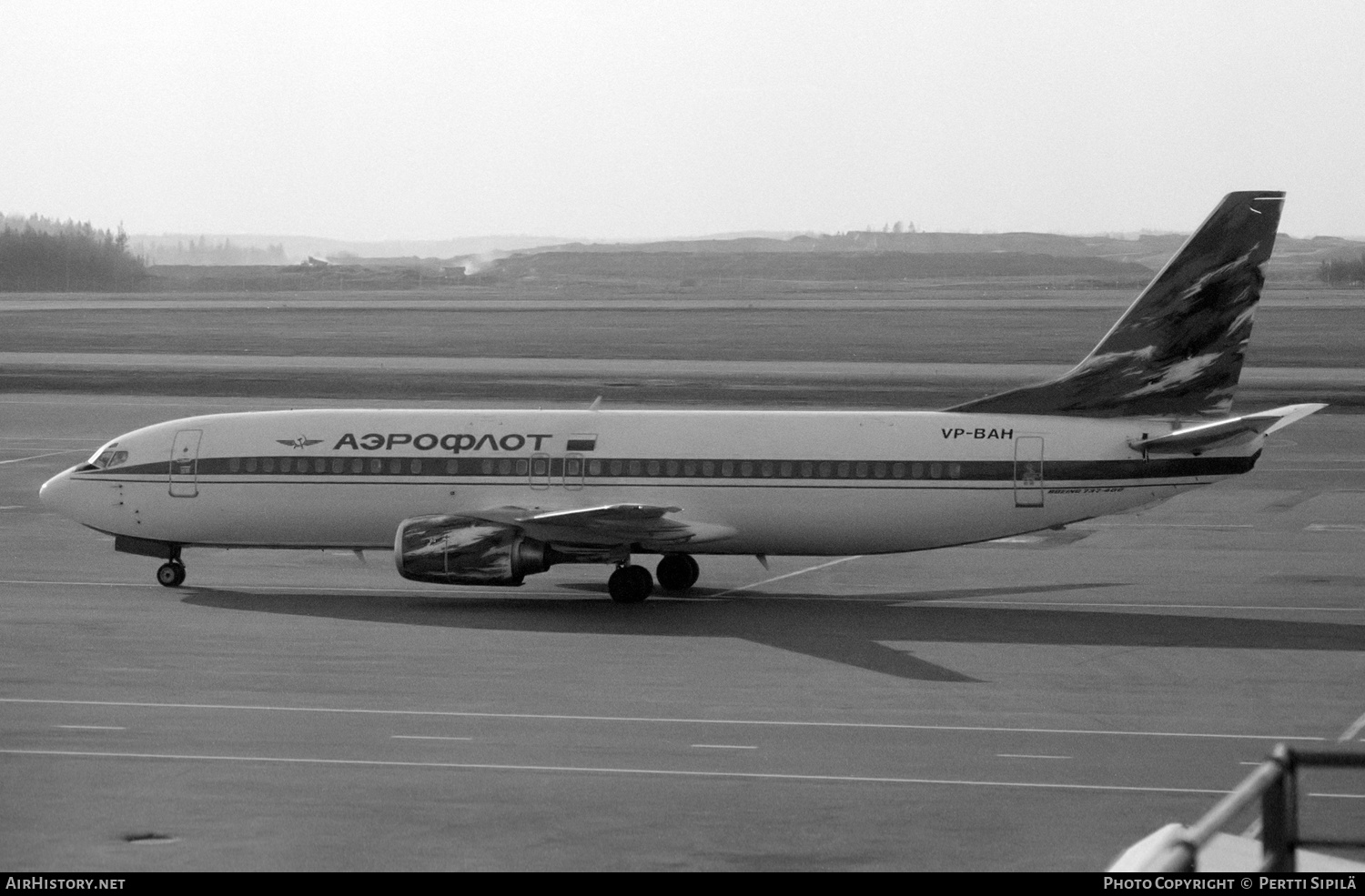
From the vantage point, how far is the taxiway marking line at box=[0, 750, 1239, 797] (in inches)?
880

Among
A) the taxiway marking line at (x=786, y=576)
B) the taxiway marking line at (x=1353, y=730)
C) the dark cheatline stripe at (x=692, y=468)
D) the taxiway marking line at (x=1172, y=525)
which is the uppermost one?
the dark cheatline stripe at (x=692, y=468)

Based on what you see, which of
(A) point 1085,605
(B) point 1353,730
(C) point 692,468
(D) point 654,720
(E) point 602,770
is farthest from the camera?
(C) point 692,468

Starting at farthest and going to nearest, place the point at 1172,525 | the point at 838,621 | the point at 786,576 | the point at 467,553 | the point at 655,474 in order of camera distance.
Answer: the point at 1172,525
the point at 786,576
the point at 655,474
the point at 467,553
the point at 838,621

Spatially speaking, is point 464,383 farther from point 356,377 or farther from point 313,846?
point 313,846

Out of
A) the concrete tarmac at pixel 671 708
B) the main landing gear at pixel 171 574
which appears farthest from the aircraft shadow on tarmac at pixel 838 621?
the main landing gear at pixel 171 574

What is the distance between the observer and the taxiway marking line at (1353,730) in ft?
82.2

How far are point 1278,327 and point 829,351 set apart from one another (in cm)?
3857

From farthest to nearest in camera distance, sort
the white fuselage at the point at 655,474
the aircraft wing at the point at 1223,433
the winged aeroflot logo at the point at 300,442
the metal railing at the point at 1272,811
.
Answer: the winged aeroflot logo at the point at 300,442 < the white fuselage at the point at 655,474 < the aircraft wing at the point at 1223,433 < the metal railing at the point at 1272,811

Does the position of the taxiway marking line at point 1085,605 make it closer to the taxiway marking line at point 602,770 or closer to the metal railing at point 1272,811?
the taxiway marking line at point 602,770

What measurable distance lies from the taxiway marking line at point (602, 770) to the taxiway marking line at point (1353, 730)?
12.6 ft

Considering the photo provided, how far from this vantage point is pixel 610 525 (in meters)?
35.7

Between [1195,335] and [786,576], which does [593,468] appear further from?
[1195,335]

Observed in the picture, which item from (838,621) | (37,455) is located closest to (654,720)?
(838,621)

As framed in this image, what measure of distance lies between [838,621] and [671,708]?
8.42 m
